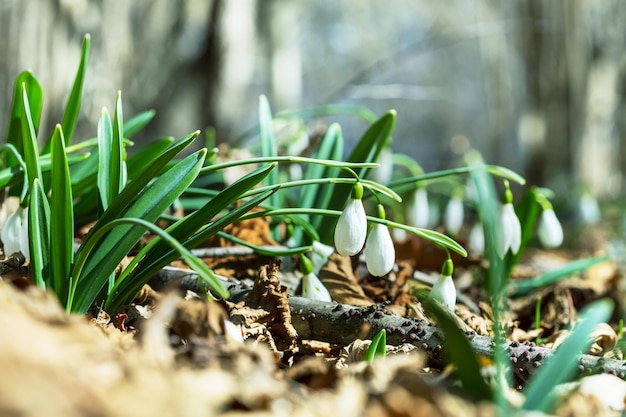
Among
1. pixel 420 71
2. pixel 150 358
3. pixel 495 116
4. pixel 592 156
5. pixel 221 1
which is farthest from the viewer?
pixel 420 71

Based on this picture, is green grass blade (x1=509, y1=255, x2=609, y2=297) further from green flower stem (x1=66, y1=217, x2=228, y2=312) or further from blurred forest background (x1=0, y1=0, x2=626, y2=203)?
blurred forest background (x1=0, y1=0, x2=626, y2=203)

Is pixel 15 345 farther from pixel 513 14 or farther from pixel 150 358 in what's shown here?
pixel 513 14

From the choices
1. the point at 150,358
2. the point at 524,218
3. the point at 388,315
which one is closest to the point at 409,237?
the point at 524,218

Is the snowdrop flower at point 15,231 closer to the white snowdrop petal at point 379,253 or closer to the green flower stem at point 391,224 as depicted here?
the green flower stem at point 391,224

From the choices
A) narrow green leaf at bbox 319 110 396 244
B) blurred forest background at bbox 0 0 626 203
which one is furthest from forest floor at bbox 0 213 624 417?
blurred forest background at bbox 0 0 626 203

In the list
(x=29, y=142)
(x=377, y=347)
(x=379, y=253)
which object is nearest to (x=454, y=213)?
(x=379, y=253)

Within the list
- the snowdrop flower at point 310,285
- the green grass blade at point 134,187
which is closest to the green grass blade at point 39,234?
the green grass blade at point 134,187

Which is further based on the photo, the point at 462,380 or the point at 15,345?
the point at 462,380
